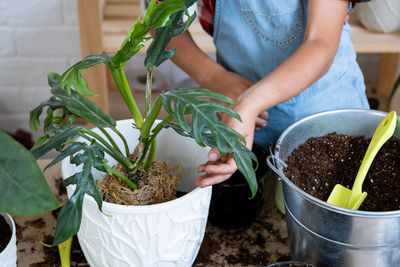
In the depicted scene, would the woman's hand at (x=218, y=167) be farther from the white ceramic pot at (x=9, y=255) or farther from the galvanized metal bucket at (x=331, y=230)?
the white ceramic pot at (x=9, y=255)

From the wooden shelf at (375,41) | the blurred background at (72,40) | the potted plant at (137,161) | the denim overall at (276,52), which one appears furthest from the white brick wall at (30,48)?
the potted plant at (137,161)

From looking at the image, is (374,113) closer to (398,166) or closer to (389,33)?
(398,166)

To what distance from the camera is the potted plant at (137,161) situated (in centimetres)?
48

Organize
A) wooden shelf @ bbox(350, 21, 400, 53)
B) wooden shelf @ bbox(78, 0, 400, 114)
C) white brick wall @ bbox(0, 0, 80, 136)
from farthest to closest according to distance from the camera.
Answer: white brick wall @ bbox(0, 0, 80, 136), wooden shelf @ bbox(350, 21, 400, 53), wooden shelf @ bbox(78, 0, 400, 114)

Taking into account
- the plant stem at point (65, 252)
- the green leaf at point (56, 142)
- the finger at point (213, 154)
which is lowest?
the plant stem at point (65, 252)

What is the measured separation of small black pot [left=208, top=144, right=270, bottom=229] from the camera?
26.7 inches

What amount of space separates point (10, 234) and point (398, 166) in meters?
0.51

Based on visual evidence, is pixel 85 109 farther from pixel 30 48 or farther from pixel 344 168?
pixel 30 48

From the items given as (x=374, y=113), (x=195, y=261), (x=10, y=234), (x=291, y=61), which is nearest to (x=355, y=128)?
(x=374, y=113)

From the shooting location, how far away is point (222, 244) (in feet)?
2.31

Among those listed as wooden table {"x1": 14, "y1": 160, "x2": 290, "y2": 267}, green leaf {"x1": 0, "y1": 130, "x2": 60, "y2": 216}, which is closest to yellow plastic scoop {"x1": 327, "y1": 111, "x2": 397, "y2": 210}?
wooden table {"x1": 14, "y1": 160, "x2": 290, "y2": 267}

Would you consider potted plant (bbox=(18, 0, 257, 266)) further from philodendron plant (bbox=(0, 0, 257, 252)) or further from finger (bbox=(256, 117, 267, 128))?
finger (bbox=(256, 117, 267, 128))

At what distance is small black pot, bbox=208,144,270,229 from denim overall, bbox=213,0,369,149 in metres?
0.24

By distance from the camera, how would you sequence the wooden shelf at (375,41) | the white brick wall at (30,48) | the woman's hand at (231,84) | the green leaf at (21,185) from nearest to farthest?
the green leaf at (21,185), the woman's hand at (231,84), the wooden shelf at (375,41), the white brick wall at (30,48)
